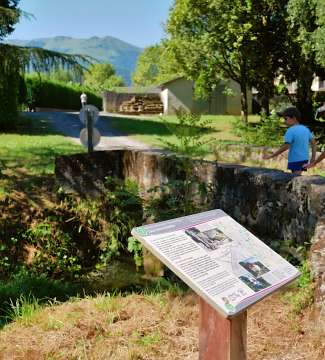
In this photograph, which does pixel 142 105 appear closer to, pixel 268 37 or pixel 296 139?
pixel 268 37

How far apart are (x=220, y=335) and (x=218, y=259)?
401 mm

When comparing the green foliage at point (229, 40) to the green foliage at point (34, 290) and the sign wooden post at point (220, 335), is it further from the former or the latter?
the sign wooden post at point (220, 335)

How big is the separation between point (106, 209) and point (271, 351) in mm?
5901

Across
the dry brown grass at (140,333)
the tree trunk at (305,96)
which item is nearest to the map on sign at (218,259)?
the dry brown grass at (140,333)

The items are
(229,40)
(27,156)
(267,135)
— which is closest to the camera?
(27,156)

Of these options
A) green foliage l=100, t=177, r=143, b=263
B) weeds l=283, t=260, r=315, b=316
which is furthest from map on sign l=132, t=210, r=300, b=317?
green foliage l=100, t=177, r=143, b=263

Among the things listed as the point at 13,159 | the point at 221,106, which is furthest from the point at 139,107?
the point at 13,159

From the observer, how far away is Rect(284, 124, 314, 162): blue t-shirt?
707 centimetres

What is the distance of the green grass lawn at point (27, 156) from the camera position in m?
10.0

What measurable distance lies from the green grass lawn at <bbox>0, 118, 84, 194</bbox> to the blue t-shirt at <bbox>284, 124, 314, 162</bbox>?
506 cm

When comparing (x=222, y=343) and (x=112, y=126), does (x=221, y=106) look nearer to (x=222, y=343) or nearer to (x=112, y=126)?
(x=112, y=126)

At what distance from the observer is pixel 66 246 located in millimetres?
9000

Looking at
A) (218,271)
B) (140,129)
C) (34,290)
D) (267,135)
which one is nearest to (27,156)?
(34,290)

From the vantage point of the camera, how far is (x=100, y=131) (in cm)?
2091
